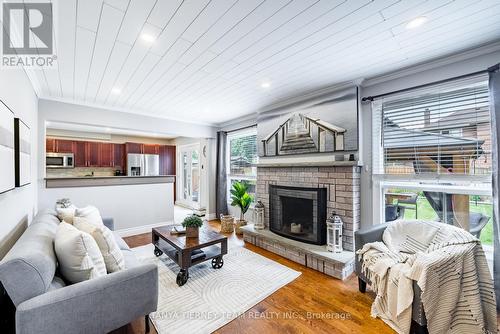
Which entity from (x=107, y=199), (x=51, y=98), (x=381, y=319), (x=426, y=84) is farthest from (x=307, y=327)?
(x=51, y=98)

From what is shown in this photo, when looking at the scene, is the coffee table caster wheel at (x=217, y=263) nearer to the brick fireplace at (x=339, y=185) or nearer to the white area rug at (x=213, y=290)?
the white area rug at (x=213, y=290)

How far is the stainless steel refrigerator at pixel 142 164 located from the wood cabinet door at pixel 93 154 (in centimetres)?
80

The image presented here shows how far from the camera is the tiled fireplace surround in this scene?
260 centimetres

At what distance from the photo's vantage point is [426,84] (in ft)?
7.76

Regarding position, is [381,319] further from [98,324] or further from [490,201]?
[98,324]

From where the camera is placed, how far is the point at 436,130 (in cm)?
238

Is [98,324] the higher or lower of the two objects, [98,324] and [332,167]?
the lower

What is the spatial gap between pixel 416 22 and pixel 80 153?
7.46m

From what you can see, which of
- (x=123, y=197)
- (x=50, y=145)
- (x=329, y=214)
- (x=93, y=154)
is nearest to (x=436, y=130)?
(x=329, y=214)

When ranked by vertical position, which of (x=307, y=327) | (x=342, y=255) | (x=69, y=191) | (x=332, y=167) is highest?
(x=332, y=167)

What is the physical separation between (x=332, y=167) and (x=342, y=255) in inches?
45.0

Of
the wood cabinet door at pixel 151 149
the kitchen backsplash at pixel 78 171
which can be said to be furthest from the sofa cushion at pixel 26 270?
the kitchen backsplash at pixel 78 171

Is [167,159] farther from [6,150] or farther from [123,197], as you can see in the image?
[6,150]

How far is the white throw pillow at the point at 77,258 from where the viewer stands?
1429 mm
